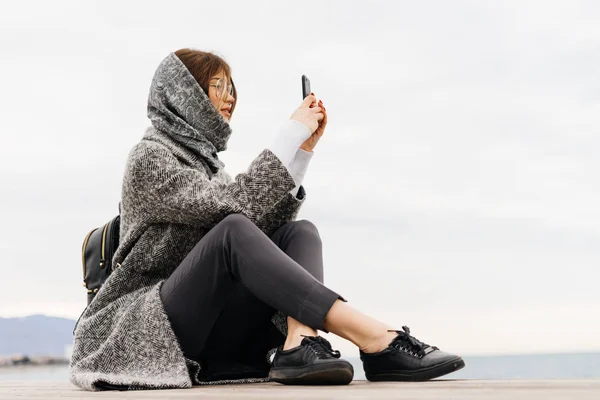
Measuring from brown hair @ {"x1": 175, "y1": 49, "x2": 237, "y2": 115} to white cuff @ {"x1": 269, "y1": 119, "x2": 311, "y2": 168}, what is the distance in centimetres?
41

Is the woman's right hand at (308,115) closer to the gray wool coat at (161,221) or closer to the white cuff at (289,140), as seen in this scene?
the white cuff at (289,140)

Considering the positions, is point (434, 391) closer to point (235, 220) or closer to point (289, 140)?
point (235, 220)

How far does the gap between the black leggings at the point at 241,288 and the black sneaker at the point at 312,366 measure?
0.07 meters

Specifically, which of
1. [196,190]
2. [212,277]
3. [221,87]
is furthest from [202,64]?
[212,277]

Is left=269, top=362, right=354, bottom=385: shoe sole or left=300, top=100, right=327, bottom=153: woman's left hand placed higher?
left=300, top=100, right=327, bottom=153: woman's left hand

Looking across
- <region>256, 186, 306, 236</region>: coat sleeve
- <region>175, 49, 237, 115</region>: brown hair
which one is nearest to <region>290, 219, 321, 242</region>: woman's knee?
<region>256, 186, 306, 236</region>: coat sleeve

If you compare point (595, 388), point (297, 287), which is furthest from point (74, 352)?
point (595, 388)

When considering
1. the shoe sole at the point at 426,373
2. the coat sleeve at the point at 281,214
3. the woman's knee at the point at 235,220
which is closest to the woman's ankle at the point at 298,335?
the shoe sole at the point at 426,373

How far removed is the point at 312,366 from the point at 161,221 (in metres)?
0.76

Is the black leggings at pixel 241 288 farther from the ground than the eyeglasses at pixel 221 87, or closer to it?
closer to it

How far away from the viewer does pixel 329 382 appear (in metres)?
2.18

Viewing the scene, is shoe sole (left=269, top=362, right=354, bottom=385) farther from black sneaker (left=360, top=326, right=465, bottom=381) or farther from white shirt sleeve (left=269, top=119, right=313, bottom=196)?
white shirt sleeve (left=269, top=119, right=313, bottom=196)

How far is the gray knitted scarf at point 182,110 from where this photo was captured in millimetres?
2727

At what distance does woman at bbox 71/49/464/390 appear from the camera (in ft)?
7.34
